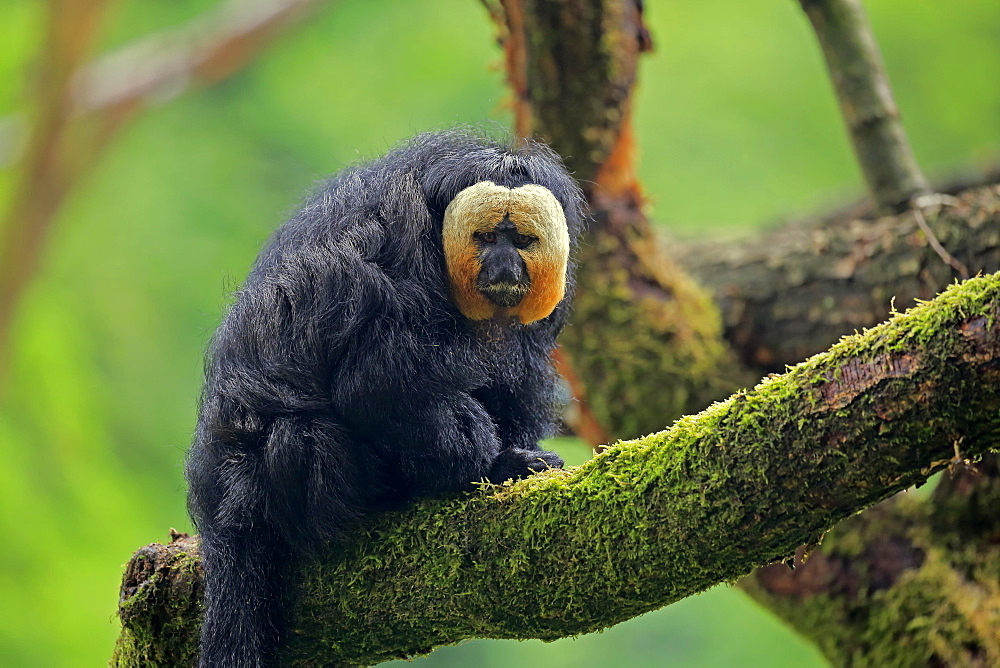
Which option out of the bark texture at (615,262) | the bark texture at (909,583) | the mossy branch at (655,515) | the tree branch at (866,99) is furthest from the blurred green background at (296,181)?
the mossy branch at (655,515)

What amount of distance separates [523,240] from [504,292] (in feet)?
0.60

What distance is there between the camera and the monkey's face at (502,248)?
2.77 m

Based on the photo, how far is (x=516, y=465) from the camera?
107 inches

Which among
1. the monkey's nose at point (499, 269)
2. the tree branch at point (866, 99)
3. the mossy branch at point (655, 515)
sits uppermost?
the tree branch at point (866, 99)

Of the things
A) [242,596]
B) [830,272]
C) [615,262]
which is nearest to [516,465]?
[242,596]

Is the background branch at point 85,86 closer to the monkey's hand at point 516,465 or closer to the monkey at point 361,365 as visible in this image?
the monkey at point 361,365

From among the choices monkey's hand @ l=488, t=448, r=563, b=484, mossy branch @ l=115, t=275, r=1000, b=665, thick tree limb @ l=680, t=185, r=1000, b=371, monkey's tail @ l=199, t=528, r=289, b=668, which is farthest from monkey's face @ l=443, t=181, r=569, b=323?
thick tree limb @ l=680, t=185, r=1000, b=371

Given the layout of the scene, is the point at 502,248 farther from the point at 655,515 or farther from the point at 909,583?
the point at 909,583

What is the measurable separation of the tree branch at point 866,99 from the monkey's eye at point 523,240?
87.3 inches

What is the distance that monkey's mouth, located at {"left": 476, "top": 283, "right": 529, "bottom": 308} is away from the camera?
2783 mm

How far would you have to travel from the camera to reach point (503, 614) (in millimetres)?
2406

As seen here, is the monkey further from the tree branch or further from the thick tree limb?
the tree branch

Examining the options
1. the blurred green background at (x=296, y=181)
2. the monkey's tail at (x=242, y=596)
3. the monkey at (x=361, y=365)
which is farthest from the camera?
the blurred green background at (x=296, y=181)

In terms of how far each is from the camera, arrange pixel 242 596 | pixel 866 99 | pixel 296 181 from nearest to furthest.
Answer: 1. pixel 242 596
2. pixel 866 99
3. pixel 296 181
